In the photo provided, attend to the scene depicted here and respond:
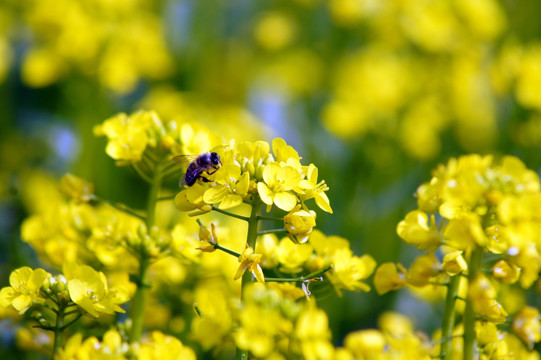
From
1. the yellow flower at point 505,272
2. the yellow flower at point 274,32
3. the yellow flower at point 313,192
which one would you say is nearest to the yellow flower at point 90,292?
the yellow flower at point 313,192

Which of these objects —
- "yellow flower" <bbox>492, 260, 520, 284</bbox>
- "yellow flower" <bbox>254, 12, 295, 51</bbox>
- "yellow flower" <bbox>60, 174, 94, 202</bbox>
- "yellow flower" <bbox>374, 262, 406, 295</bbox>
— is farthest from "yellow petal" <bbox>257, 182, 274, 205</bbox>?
"yellow flower" <bbox>254, 12, 295, 51</bbox>

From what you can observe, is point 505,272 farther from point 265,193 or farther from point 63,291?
point 63,291

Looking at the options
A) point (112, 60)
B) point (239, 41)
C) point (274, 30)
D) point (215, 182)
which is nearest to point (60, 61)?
point (112, 60)

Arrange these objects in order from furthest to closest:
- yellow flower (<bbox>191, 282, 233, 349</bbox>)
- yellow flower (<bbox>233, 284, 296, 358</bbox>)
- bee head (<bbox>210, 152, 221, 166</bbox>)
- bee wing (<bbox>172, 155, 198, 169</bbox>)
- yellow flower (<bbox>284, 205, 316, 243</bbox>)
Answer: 1. bee wing (<bbox>172, 155, 198, 169</bbox>)
2. bee head (<bbox>210, 152, 221, 166</bbox>)
3. yellow flower (<bbox>284, 205, 316, 243</bbox>)
4. yellow flower (<bbox>191, 282, 233, 349</bbox>)
5. yellow flower (<bbox>233, 284, 296, 358</bbox>)

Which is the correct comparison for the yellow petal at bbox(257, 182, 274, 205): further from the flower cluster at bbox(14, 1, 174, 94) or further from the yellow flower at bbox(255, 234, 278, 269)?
the flower cluster at bbox(14, 1, 174, 94)

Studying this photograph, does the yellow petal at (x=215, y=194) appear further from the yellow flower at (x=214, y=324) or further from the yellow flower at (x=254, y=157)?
the yellow flower at (x=214, y=324)

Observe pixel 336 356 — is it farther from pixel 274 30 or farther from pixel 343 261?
pixel 274 30

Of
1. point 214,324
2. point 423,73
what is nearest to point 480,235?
point 214,324
